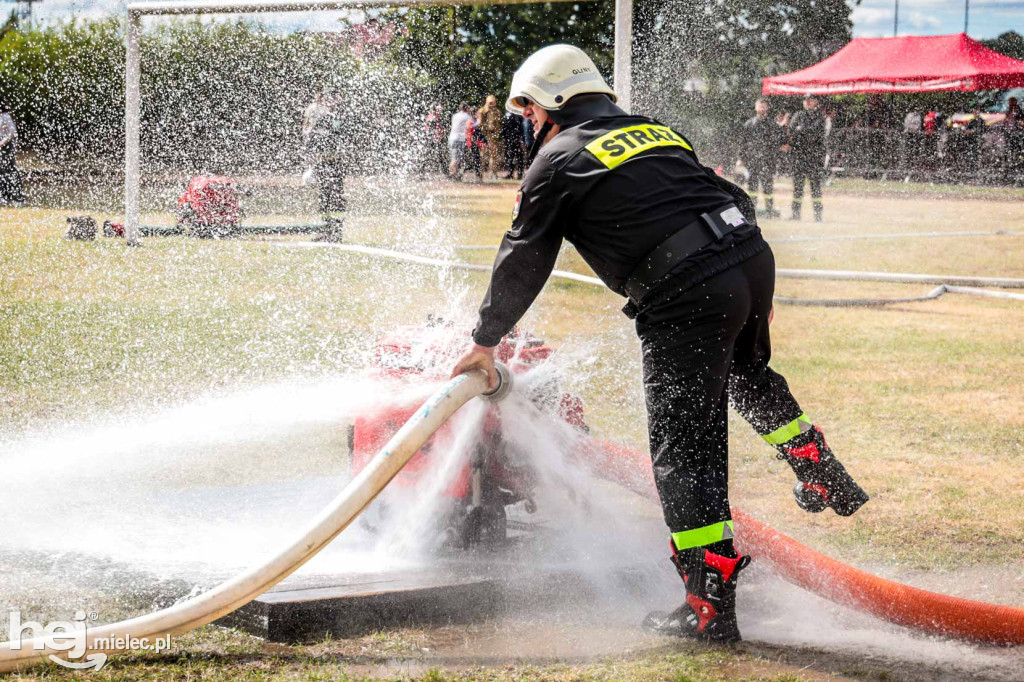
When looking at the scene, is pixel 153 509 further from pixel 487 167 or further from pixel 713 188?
pixel 487 167

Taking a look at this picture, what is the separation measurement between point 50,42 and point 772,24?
14032mm

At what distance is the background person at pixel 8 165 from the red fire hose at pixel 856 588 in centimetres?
1505

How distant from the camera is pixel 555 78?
339 centimetres

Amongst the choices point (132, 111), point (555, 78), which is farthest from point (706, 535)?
point (132, 111)

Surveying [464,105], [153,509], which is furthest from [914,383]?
[464,105]

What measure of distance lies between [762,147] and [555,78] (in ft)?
57.1

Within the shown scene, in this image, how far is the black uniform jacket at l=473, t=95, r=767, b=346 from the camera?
3.19m

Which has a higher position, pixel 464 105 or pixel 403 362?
pixel 464 105

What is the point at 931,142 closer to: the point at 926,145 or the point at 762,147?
the point at 926,145

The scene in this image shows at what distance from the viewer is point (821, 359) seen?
290 inches

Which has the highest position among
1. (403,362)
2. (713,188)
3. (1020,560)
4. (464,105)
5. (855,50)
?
(855,50)

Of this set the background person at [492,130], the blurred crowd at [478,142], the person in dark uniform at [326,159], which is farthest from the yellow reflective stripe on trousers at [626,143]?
the background person at [492,130]

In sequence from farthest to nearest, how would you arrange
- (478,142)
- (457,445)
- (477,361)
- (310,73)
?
1. (478,142)
2. (310,73)
3. (457,445)
4. (477,361)

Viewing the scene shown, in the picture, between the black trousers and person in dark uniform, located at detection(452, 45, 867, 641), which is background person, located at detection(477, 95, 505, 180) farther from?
the black trousers
